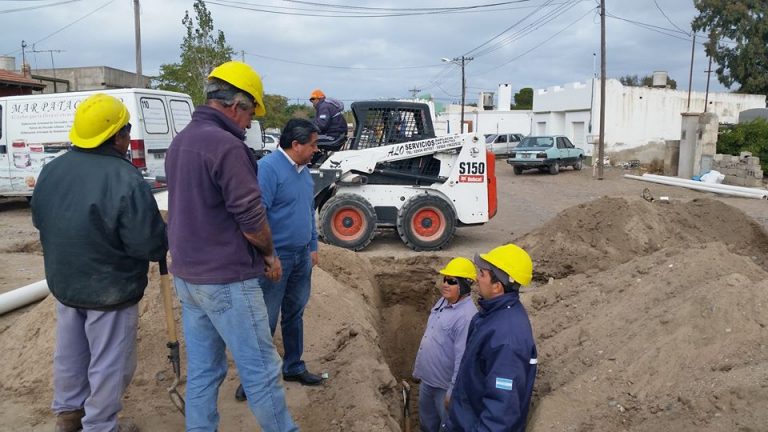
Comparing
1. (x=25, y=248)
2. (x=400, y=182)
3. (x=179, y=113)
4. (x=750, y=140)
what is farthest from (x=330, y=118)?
(x=750, y=140)

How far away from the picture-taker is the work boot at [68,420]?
342cm

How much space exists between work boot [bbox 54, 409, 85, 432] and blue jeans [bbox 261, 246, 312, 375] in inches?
45.9

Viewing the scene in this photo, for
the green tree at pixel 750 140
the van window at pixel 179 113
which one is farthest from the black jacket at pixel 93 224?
the green tree at pixel 750 140

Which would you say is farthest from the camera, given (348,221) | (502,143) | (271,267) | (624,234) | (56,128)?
(502,143)

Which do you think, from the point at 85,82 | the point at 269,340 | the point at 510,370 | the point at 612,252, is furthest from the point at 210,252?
the point at 85,82

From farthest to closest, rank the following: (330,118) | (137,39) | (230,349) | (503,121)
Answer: (503,121) → (137,39) → (330,118) → (230,349)

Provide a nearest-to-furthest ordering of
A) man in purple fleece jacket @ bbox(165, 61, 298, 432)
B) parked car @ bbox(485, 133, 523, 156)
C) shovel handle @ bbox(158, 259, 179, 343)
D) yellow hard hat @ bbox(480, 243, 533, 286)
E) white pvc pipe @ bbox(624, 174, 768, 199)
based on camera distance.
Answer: man in purple fleece jacket @ bbox(165, 61, 298, 432), yellow hard hat @ bbox(480, 243, 533, 286), shovel handle @ bbox(158, 259, 179, 343), white pvc pipe @ bbox(624, 174, 768, 199), parked car @ bbox(485, 133, 523, 156)

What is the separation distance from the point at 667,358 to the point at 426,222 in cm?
605

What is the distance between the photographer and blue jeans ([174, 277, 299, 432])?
292cm

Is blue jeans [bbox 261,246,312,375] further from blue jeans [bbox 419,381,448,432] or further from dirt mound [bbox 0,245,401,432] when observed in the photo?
blue jeans [bbox 419,381,448,432]

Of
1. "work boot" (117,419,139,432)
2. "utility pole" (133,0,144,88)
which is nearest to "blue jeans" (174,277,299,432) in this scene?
"work boot" (117,419,139,432)

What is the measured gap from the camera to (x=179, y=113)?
36.9ft

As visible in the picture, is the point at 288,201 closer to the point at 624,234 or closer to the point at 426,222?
the point at 426,222

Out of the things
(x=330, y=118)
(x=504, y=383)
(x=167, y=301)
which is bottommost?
(x=504, y=383)
